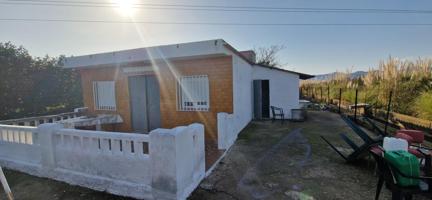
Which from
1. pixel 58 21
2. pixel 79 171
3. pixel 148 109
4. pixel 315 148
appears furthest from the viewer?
pixel 58 21

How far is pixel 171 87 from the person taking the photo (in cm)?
704

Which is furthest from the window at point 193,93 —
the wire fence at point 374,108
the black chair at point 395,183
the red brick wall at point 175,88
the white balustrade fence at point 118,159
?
the wire fence at point 374,108

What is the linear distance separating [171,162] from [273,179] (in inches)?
78.0

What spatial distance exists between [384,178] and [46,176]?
6081 mm

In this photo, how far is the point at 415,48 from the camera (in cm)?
1145

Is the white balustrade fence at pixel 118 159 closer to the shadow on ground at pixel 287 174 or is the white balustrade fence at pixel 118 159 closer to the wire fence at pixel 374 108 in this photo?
the shadow on ground at pixel 287 174

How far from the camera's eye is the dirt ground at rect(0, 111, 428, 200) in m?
3.15

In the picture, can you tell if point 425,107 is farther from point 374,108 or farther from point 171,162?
point 171,162

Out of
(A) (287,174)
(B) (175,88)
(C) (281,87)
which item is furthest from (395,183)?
(C) (281,87)

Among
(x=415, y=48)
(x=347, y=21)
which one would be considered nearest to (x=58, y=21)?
(x=347, y=21)

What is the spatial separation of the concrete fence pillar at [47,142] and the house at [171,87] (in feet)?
10.8

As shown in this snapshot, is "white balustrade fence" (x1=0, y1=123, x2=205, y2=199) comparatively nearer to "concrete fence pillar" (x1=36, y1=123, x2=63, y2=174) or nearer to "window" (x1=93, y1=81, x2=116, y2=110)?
"concrete fence pillar" (x1=36, y1=123, x2=63, y2=174)

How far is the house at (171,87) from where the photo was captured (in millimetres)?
5969

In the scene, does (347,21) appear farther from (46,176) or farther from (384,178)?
(46,176)
